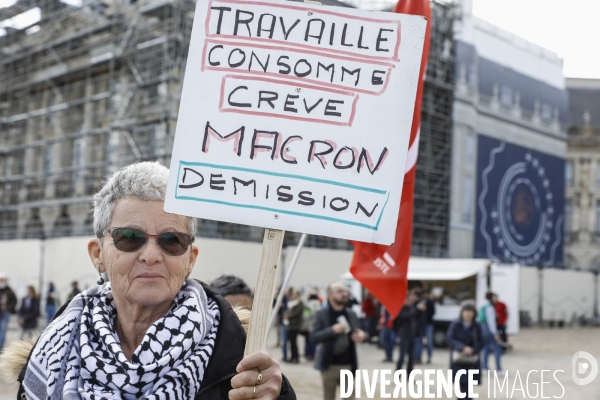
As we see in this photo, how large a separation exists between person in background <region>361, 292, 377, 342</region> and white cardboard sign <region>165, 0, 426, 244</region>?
15231mm

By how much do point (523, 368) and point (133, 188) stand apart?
12.5 m

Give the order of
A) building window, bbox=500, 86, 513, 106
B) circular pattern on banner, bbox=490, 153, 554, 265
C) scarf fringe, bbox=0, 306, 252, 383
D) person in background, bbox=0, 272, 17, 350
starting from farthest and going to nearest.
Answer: building window, bbox=500, 86, 513, 106 → circular pattern on banner, bbox=490, 153, 554, 265 → person in background, bbox=0, 272, 17, 350 → scarf fringe, bbox=0, 306, 252, 383

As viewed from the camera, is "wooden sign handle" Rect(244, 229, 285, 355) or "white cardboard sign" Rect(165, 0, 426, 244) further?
"white cardboard sign" Rect(165, 0, 426, 244)

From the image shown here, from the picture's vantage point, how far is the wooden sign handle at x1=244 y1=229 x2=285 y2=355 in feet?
5.78

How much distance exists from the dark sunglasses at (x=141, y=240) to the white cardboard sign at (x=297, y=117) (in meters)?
0.11

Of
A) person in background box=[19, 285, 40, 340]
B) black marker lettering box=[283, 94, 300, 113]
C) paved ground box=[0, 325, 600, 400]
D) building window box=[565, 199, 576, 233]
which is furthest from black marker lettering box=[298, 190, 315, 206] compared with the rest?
building window box=[565, 199, 576, 233]

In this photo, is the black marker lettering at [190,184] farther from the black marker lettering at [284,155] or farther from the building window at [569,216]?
the building window at [569,216]

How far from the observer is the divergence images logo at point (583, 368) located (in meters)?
11.5

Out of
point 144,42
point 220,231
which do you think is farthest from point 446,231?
point 144,42

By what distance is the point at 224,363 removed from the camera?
6.10 ft

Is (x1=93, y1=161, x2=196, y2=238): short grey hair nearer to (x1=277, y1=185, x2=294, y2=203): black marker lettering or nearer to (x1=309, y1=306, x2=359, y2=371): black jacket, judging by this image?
(x1=277, y1=185, x2=294, y2=203): black marker lettering

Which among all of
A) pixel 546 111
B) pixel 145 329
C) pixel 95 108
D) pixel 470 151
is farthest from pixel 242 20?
pixel 546 111

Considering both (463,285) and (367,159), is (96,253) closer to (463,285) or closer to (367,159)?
(367,159)

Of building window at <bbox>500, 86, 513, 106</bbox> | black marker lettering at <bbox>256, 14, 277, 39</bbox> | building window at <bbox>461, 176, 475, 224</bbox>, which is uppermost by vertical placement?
building window at <bbox>500, 86, 513, 106</bbox>
